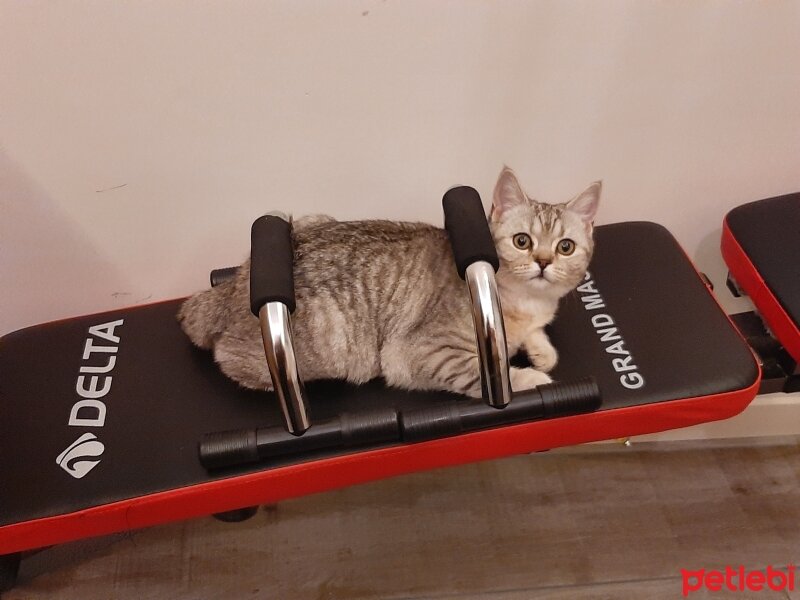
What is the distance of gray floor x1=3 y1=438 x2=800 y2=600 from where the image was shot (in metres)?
1.37

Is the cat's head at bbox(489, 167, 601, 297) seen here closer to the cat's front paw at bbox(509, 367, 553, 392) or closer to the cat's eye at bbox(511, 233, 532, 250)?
the cat's eye at bbox(511, 233, 532, 250)

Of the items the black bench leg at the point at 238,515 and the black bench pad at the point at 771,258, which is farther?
the black bench leg at the point at 238,515

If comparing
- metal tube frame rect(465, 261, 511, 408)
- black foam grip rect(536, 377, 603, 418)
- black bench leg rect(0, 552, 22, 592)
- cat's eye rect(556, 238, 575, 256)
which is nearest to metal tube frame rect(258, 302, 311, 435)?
metal tube frame rect(465, 261, 511, 408)

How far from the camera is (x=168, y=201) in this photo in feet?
4.55

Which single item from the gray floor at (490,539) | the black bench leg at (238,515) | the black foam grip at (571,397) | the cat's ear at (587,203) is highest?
the cat's ear at (587,203)

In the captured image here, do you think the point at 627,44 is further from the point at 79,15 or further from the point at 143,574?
the point at 143,574

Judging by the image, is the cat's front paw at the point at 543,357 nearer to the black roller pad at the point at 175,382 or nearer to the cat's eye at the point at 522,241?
the black roller pad at the point at 175,382

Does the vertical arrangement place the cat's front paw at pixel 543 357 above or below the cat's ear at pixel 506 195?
below

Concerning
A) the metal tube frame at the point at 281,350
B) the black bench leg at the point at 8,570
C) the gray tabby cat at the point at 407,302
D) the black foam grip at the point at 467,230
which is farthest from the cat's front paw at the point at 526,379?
the black bench leg at the point at 8,570

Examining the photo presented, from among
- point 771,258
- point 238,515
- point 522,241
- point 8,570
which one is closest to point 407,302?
point 522,241

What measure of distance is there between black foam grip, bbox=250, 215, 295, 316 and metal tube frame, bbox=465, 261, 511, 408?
0.27 m

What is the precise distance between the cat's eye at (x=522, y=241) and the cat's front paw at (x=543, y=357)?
0.62 ft

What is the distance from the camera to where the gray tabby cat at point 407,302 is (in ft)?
3.52

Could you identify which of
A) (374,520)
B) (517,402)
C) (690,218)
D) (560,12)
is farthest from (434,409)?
(690,218)
